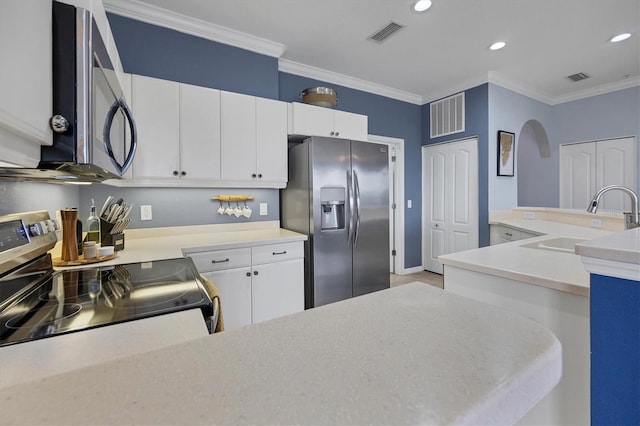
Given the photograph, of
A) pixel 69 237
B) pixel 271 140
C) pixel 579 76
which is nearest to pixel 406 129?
pixel 579 76

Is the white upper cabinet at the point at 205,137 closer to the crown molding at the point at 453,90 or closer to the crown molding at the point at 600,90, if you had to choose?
the crown molding at the point at 453,90

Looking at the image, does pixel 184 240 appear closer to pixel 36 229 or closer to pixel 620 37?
pixel 36 229

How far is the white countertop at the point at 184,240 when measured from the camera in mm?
1619

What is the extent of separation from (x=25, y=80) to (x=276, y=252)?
1.82 metres

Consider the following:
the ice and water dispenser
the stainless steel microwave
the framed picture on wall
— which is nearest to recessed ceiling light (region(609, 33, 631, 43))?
the framed picture on wall

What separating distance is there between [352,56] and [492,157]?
2136 millimetres

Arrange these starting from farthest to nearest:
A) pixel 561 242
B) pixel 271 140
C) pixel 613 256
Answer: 1. pixel 271 140
2. pixel 561 242
3. pixel 613 256

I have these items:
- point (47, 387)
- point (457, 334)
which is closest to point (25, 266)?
point (47, 387)

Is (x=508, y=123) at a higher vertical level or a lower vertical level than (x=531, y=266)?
higher

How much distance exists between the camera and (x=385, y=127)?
4.06m

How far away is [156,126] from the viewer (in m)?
2.14

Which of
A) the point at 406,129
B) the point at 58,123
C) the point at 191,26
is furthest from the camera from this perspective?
the point at 406,129

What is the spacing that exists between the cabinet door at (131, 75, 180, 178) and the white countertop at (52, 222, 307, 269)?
49 cm

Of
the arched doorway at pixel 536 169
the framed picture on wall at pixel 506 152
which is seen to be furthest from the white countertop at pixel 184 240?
the arched doorway at pixel 536 169
